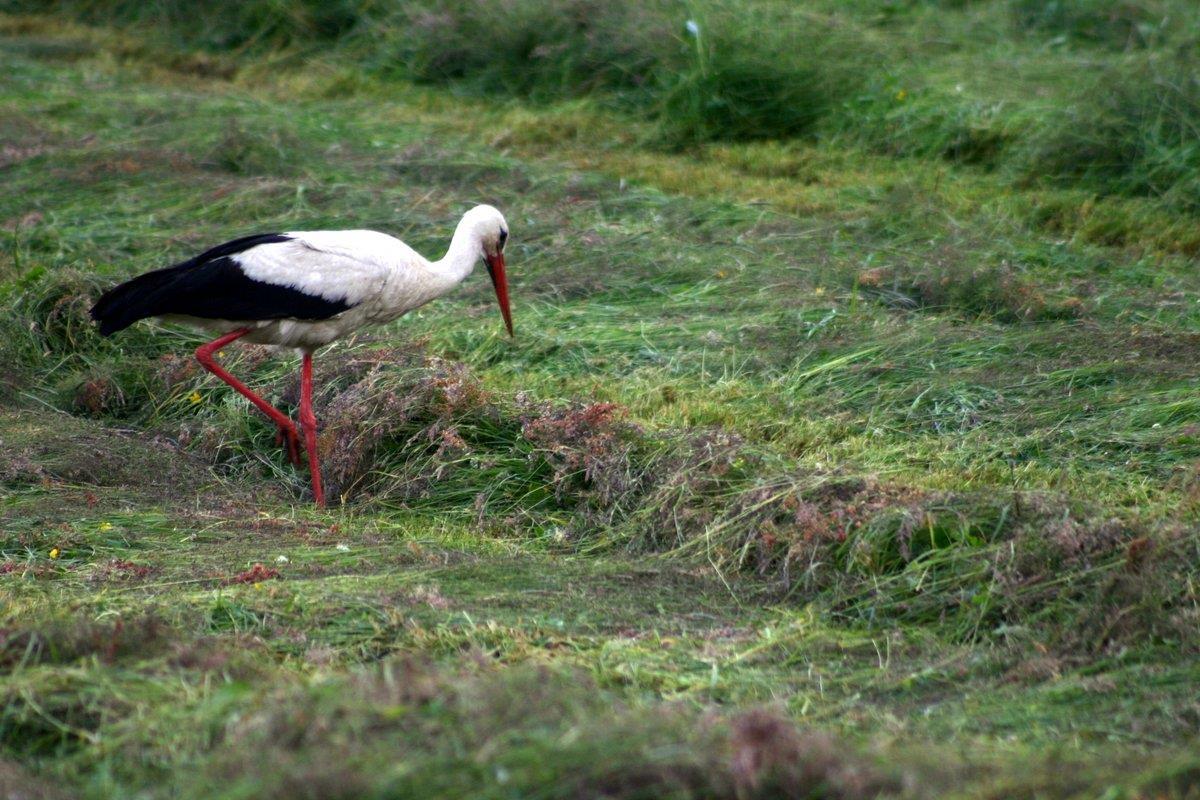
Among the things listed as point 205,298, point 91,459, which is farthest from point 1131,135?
point 91,459

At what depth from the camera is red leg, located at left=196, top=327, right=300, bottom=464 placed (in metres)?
5.94

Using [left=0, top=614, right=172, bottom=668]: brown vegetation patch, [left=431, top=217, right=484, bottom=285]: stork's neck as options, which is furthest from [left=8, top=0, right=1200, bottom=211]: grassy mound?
[left=0, top=614, right=172, bottom=668]: brown vegetation patch

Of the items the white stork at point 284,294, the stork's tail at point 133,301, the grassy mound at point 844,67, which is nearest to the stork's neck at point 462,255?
the white stork at point 284,294

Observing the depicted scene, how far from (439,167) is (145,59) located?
201 inches

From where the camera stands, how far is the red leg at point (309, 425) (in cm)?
571

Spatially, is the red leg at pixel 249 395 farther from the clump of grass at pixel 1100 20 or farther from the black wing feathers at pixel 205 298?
the clump of grass at pixel 1100 20

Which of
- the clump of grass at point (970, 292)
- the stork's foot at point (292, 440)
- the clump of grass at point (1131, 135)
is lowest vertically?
the stork's foot at point (292, 440)

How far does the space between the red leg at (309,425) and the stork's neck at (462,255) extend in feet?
2.26

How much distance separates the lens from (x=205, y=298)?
588cm

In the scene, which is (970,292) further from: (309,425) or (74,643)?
(74,643)

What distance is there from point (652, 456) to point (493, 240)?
172 centimetres

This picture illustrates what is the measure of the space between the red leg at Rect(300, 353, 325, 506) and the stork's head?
910 millimetres

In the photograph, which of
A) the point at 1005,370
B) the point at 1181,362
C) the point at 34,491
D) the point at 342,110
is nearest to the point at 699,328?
the point at 1005,370

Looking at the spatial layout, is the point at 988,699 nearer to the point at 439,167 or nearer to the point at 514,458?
the point at 514,458
